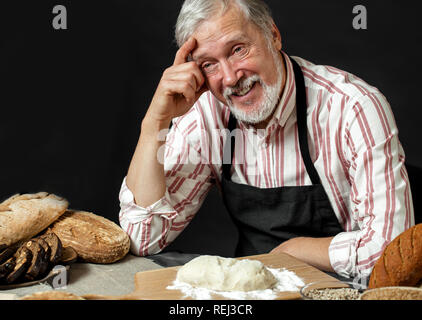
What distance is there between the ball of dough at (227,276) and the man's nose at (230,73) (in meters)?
0.69

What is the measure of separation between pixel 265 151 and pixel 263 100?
0.22 meters

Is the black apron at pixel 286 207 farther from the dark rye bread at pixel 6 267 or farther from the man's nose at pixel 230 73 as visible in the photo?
the dark rye bread at pixel 6 267

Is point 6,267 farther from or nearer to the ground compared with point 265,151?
nearer to the ground

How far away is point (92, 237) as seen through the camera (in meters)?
1.84

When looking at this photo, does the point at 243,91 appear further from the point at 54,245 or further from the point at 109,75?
the point at 109,75

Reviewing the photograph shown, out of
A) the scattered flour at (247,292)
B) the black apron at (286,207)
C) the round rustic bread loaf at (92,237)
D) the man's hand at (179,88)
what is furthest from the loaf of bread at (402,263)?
the man's hand at (179,88)

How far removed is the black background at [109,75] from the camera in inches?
93.4

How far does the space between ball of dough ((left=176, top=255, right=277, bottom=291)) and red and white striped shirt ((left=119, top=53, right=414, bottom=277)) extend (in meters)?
0.42

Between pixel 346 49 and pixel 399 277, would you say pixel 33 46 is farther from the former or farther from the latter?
pixel 399 277

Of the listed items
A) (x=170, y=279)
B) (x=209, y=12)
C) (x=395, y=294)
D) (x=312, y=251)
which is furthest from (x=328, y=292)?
(x=209, y=12)
